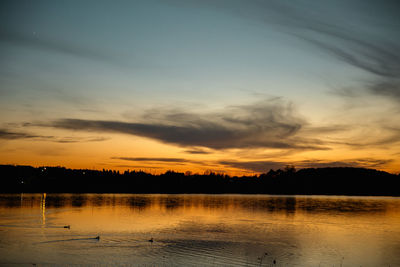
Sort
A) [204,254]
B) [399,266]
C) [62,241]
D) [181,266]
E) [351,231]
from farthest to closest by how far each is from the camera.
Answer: [351,231], [62,241], [204,254], [399,266], [181,266]

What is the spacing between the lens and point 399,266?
35625mm

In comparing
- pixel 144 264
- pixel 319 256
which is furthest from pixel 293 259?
pixel 144 264

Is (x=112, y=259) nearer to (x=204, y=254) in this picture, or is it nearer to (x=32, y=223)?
(x=204, y=254)

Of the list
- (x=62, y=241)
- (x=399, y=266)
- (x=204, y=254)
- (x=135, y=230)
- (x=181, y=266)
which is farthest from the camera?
(x=135, y=230)

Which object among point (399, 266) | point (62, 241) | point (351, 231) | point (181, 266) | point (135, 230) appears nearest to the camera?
point (181, 266)

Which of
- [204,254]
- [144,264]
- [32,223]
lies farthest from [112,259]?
[32,223]

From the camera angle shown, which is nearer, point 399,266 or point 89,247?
point 399,266

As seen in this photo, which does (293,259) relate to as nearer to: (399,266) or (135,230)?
(399,266)

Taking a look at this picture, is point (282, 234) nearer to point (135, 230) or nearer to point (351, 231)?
point (351, 231)

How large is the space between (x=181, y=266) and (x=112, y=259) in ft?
21.2

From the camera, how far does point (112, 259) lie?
113 ft

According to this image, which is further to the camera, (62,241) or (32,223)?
(32,223)

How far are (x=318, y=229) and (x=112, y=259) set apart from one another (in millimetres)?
39084

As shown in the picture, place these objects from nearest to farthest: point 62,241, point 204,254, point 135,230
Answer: point 204,254 → point 62,241 → point 135,230
